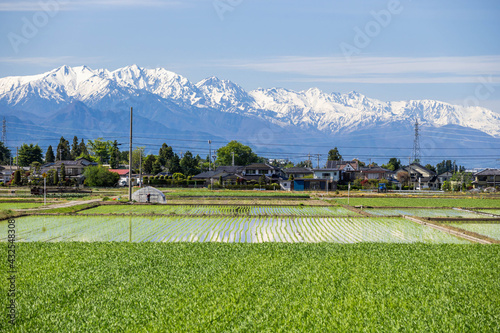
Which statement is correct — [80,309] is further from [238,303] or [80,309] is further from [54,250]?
[54,250]

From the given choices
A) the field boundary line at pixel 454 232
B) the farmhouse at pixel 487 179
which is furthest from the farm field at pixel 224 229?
the farmhouse at pixel 487 179

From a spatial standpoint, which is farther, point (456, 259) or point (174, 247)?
point (174, 247)

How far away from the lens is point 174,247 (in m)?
16.8

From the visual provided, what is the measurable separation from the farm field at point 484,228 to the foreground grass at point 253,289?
6.11 m

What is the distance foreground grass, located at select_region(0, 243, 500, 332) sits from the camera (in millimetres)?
9486

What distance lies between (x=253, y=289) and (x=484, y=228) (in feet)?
58.1

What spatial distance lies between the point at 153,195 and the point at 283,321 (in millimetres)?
30281

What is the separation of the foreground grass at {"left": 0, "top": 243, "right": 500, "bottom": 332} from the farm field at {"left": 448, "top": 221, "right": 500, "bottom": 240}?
6114 mm

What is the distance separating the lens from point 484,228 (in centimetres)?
2470

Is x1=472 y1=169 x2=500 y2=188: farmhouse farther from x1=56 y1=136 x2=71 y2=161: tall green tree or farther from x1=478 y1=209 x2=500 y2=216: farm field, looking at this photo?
x1=56 y1=136 x2=71 y2=161: tall green tree

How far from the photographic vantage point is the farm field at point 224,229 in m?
20.0

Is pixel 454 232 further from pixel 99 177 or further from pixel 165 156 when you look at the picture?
pixel 165 156

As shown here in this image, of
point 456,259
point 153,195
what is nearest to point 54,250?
point 456,259

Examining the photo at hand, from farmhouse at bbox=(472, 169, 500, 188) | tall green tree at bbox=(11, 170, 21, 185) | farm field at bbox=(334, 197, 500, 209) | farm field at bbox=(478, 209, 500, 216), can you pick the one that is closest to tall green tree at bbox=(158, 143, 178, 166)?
tall green tree at bbox=(11, 170, 21, 185)
